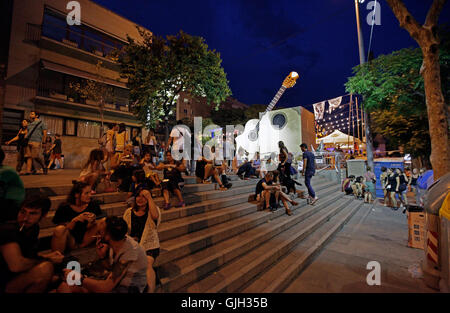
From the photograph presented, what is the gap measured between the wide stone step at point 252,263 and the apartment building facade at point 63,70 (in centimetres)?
1301

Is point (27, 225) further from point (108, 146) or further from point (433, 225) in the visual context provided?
point (433, 225)

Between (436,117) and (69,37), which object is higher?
(69,37)

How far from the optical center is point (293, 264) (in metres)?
3.50

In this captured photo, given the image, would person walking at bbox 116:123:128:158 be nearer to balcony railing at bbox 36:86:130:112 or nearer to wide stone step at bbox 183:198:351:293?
wide stone step at bbox 183:198:351:293

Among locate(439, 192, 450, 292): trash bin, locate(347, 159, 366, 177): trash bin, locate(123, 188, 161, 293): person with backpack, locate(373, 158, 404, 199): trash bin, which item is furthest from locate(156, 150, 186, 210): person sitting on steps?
locate(373, 158, 404, 199): trash bin

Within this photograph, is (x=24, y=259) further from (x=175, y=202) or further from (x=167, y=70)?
(x=167, y=70)

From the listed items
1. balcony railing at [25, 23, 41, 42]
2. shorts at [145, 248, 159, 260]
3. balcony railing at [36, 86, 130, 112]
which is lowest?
shorts at [145, 248, 159, 260]

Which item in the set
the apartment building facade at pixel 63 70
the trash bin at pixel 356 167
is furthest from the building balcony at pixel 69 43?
the trash bin at pixel 356 167

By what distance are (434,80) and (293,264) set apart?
5.32m

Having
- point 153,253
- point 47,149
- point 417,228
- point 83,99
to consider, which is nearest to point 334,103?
point 417,228

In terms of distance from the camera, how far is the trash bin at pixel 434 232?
3020 millimetres

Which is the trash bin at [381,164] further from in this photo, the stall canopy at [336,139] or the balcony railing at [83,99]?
the balcony railing at [83,99]

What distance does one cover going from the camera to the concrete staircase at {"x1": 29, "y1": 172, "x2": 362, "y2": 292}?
110 inches

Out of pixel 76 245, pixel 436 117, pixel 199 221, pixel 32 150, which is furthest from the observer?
pixel 32 150
